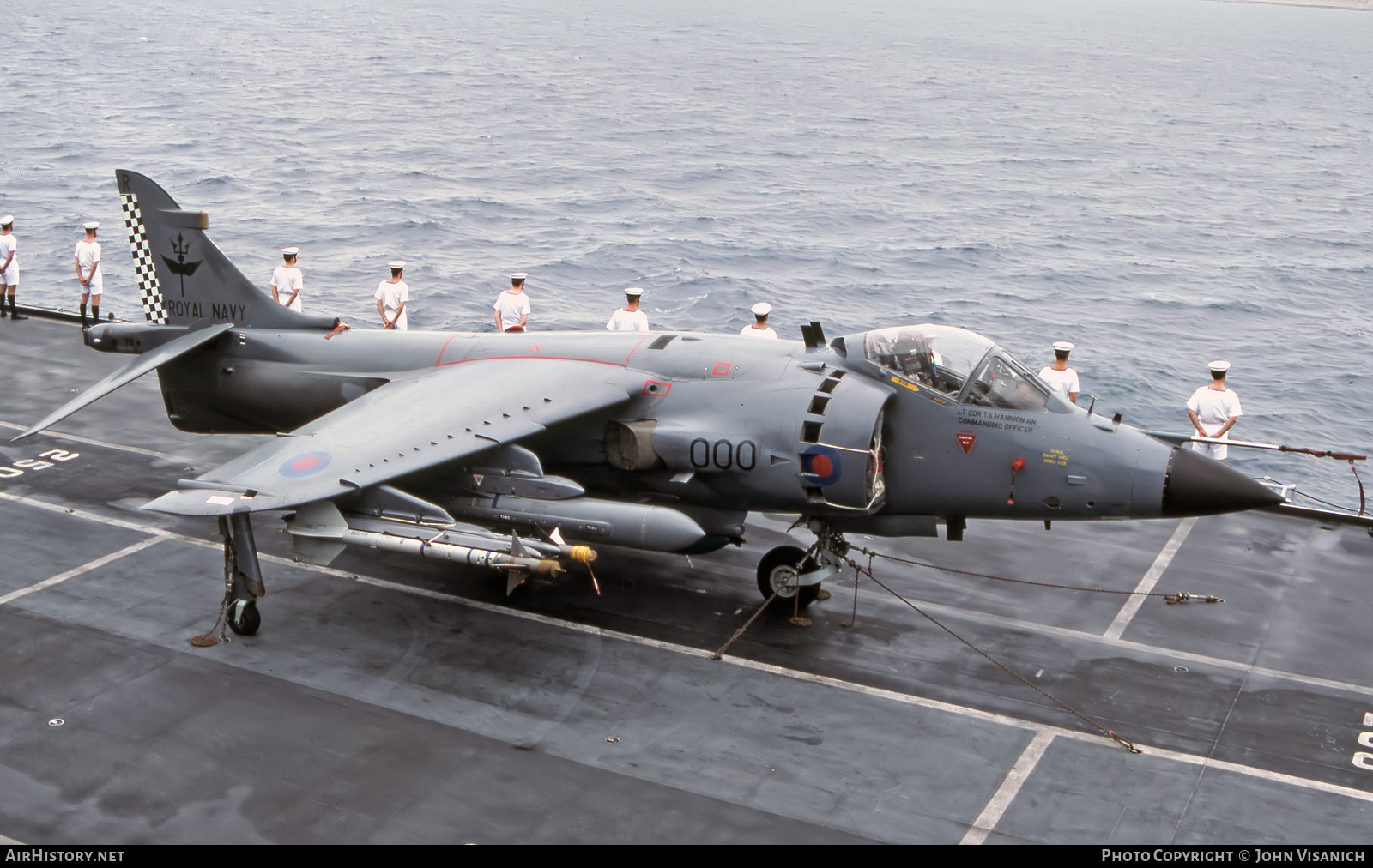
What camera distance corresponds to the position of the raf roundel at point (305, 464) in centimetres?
1337

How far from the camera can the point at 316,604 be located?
1538 centimetres

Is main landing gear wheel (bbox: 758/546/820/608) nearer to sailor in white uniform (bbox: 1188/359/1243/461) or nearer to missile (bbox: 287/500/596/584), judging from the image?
missile (bbox: 287/500/596/584)

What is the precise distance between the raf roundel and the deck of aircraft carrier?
2231mm

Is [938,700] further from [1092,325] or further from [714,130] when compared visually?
[714,130]

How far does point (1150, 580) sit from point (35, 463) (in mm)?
17012

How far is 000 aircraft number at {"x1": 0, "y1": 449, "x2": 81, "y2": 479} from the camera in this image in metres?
19.1

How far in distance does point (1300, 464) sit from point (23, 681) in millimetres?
29000

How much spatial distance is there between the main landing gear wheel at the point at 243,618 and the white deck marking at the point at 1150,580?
10279 mm

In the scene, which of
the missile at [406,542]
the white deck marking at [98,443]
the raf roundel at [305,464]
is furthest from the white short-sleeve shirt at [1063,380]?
the white deck marking at [98,443]

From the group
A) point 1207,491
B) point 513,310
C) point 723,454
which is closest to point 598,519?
point 723,454

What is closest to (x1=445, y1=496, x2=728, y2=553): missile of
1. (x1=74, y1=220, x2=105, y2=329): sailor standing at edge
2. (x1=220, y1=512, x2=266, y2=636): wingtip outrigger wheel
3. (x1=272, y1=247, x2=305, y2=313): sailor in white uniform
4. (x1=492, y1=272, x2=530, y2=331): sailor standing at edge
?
(x1=220, y1=512, x2=266, y2=636): wingtip outrigger wheel

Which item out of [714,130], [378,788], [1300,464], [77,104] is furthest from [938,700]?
[77,104]

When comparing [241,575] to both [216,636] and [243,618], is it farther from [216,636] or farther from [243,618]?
[216,636]

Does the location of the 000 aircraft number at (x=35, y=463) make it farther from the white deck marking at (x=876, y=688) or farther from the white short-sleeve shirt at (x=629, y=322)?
the white short-sleeve shirt at (x=629, y=322)
